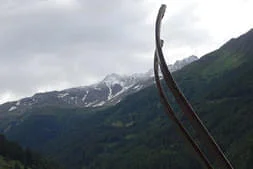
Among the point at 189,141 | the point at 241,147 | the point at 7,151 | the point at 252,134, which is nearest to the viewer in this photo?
the point at 189,141

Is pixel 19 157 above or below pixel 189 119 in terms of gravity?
above

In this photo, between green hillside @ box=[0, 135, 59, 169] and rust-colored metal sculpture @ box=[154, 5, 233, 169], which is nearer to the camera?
rust-colored metal sculpture @ box=[154, 5, 233, 169]

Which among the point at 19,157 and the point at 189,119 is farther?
the point at 19,157

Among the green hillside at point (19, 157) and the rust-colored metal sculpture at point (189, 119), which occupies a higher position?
the green hillside at point (19, 157)

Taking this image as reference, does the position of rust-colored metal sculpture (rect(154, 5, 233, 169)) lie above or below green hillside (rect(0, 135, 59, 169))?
below

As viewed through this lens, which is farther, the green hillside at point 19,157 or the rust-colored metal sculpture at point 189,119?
the green hillside at point 19,157

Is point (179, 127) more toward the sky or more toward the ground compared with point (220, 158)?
more toward the sky

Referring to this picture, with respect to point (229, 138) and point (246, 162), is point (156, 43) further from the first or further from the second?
point (229, 138)

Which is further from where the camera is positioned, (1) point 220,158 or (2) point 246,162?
(2) point 246,162

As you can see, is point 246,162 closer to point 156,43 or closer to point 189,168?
point 189,168

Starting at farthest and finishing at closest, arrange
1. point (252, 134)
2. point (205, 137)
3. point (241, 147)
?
point (252, 134) < point (241, 147) < point (205, 137)

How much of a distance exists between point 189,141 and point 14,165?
445ft

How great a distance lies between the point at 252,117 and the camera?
19900cm

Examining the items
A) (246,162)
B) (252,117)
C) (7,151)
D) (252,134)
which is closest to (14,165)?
(7,151)
